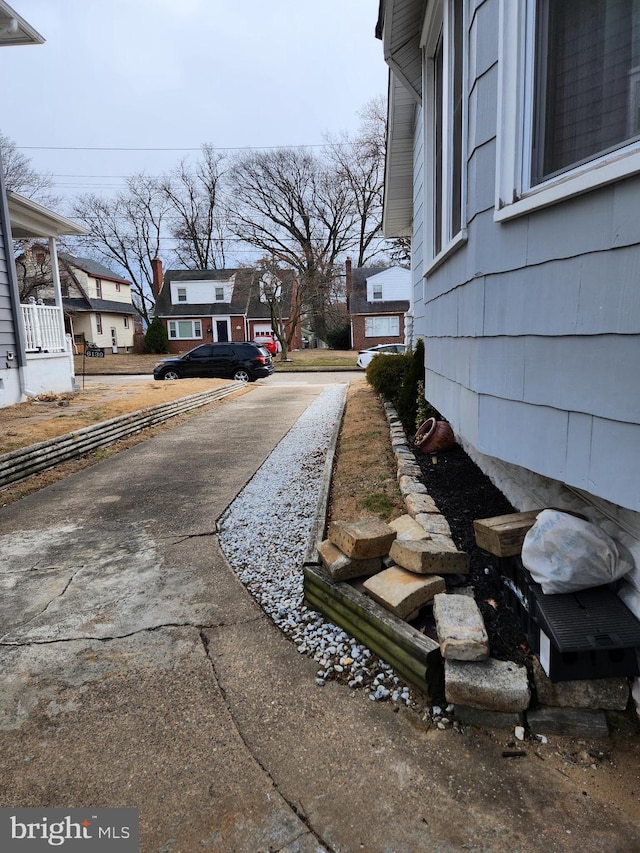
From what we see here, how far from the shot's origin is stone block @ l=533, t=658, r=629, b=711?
75.9 inches

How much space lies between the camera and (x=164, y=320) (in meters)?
36.8

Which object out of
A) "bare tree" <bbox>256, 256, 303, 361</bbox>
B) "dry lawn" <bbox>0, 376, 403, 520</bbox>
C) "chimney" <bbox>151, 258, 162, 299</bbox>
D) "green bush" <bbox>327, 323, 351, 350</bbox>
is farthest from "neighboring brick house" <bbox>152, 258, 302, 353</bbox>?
"dry lawn" <bbox>0, 376, 403, 520</bbox>

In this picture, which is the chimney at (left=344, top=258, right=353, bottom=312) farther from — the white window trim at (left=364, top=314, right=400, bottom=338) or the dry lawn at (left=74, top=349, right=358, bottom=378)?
the dry lawn at (left=74, top=349, right=358, bottom=378)

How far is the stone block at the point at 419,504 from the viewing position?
3501 mm

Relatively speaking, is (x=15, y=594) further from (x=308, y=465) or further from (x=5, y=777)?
(x=308, y=465)

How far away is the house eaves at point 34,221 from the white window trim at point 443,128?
28.9ft

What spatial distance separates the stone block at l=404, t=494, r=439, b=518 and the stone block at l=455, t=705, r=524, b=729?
4.97ft

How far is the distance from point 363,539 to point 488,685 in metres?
0.96

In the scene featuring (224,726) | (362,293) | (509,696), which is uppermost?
(362,293)

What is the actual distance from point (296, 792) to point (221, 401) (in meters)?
11.4

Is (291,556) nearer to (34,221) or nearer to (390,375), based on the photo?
(390,375)

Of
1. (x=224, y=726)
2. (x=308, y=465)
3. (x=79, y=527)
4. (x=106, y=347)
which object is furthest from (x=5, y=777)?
(x=106, y=347)

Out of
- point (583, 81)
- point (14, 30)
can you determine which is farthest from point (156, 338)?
point (583, 81)

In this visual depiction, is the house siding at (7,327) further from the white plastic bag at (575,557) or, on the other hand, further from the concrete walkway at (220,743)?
the white plastic bag at (575,557)
